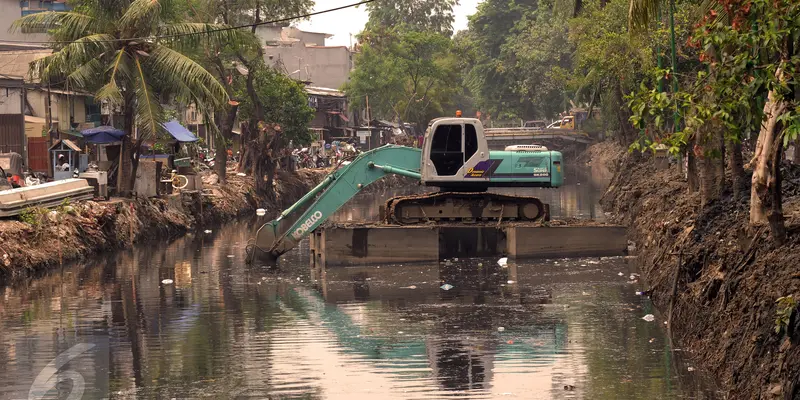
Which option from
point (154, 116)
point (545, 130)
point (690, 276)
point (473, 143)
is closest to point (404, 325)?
point (690, 276)

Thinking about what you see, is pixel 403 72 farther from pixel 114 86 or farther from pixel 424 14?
pixel 114 86

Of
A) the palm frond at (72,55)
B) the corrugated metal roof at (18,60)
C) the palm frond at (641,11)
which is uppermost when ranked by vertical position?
the corrugated metal roof at (18,60)

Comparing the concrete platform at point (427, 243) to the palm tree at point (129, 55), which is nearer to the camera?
the concrete platform at point (427, 243)

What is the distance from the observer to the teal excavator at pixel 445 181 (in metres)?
30.0

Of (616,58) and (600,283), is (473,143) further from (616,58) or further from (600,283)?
(616,58)

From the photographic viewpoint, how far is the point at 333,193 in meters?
29.9

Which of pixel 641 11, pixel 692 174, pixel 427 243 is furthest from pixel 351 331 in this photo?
pixel 692 174

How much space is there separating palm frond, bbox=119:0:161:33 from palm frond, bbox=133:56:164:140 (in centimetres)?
103

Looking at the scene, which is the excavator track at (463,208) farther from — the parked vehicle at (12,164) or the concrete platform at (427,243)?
the parked vehicle at (12,164)

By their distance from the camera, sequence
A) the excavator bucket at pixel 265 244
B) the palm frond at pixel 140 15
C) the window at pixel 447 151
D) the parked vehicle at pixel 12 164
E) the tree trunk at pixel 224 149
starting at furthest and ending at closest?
the tree trunk at pixel 224 149, the parked vehicle at pixel 12 164, the palm frond at pixel 140 15, the excavator bucket at pixel 265 244, the window at pixel 447 151

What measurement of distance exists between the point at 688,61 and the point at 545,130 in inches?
2322

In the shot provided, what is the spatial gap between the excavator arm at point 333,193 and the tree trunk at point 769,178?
554 inches

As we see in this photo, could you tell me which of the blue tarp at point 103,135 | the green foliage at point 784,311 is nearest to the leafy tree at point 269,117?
the blue tarp at point 103,135

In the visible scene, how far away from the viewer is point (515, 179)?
3047 centimetres
